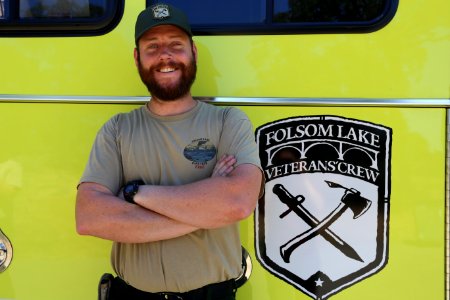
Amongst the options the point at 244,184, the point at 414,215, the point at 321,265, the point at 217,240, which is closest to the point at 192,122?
the point at 244,184

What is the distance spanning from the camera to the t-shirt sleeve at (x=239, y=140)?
5.30ft

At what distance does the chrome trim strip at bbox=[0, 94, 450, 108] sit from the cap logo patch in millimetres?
404

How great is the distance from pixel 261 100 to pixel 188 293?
0.84 metres

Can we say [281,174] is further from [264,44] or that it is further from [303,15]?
[303,15]

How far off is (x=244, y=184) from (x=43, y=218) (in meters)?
1.02

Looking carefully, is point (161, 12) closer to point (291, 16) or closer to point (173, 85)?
point (173, 85)

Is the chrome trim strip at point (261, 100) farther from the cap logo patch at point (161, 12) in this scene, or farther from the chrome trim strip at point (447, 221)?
the cap logo patch at point (161, 12)

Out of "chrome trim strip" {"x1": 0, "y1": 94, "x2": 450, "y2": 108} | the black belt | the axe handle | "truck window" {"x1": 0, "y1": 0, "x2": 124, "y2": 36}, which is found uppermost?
"truck window" {"x1": 0, "y1": 0, "x2": 124, "y2": 36}

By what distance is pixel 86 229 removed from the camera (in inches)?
62.5

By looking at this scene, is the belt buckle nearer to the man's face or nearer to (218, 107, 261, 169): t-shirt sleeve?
(218, 107, 261, 169): t-shirt sleeve

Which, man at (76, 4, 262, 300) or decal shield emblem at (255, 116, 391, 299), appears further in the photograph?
decal shield emblem at (255, 116, 391, 299)

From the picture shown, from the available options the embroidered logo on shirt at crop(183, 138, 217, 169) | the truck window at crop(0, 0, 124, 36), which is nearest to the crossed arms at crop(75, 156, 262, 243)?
the embroidered logo on shirt at crop(183, 138, 217, 169)

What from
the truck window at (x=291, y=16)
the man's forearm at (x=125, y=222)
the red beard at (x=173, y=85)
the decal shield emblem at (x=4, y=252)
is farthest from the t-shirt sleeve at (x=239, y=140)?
the decal shield emblem at (x=4, y=252)

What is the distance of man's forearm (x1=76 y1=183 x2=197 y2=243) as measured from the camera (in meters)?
1.54
